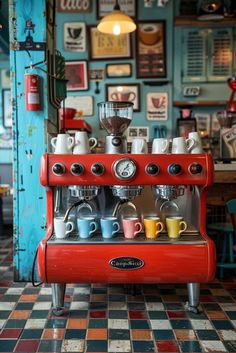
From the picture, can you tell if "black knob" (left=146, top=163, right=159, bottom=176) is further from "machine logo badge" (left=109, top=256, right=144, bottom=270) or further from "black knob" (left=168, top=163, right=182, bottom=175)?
"machine logo badge" (left=109, top=256, right=144, bottom=270)

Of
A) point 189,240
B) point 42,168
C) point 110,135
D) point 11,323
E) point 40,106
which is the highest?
point 40,106

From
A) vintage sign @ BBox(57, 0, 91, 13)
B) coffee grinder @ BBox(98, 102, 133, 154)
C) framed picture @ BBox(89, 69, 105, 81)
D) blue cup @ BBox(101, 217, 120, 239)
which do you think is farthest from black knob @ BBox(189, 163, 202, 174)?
vintage sign @ BBox(57, 0, 91, 13)

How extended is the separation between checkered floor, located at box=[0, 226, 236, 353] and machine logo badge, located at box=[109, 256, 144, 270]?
34 centimetres

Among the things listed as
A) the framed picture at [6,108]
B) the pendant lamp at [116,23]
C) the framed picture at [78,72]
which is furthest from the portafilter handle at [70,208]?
the framed picture at [6,108]

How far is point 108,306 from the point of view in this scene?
2154 mm

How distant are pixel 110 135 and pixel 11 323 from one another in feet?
3.85

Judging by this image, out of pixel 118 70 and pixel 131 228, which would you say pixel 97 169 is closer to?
pixel 131 228

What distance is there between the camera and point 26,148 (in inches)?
96.3

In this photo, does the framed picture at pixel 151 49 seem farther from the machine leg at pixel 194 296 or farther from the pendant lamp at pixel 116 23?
the machine leg at pixel 194 296

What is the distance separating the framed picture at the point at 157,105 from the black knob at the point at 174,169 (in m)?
2.84

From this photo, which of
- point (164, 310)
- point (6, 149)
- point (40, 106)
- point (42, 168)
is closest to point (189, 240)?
point (164, 310)

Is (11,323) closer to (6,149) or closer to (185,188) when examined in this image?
(185,188)

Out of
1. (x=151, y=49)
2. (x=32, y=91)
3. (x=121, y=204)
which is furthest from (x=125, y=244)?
(x=151, y=49)

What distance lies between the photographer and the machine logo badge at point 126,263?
1.83m
